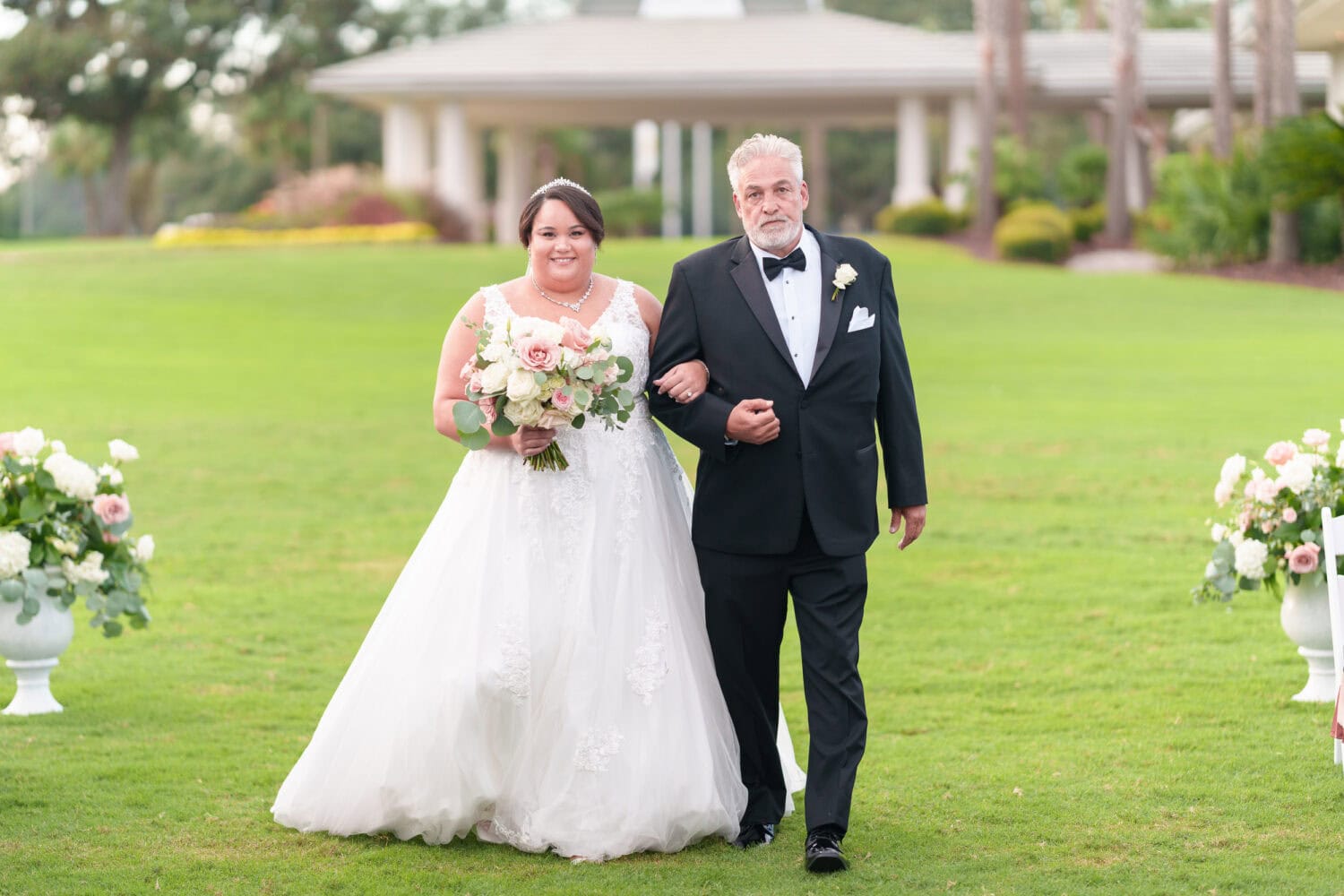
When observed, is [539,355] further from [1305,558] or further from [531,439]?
[1305,558]

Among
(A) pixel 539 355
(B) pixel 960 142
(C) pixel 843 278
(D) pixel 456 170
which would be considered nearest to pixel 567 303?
(A) pixel 539 355

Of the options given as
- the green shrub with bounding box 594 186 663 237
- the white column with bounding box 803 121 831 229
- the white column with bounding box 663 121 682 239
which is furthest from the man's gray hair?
the white column with bounding box 663 121 682 239

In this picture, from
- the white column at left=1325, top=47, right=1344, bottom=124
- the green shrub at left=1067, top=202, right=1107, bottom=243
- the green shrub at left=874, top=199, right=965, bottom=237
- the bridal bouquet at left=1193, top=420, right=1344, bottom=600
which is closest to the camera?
the bridal bouquet at left=1193, top=420, right=1344, bottom=600

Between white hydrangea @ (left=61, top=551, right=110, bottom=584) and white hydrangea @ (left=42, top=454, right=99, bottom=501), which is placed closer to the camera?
white hydrangea @ (left=42, top=454, right=99, bottom=501)

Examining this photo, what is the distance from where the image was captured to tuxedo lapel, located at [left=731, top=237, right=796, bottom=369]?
16.7ft

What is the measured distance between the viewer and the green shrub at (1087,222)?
33906 millimetres

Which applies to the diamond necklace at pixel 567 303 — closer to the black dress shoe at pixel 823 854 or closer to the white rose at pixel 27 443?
the black dress shoe at pixel 823 854

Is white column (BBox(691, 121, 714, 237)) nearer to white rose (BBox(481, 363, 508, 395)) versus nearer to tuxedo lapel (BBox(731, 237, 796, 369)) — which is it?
tuxedo lapel (BBox(731, 237, 796, 369))

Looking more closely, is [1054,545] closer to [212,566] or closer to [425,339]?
[212,566]

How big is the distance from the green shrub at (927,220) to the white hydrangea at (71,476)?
3052cm

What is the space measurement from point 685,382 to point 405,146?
3611 cm

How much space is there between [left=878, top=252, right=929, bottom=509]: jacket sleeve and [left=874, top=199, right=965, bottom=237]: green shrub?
31596mm

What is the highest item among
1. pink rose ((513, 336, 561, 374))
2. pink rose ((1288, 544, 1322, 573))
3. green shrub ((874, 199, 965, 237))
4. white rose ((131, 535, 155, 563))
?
pink rose ((513, 336, 561, 374))

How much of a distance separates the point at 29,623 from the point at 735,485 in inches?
139
